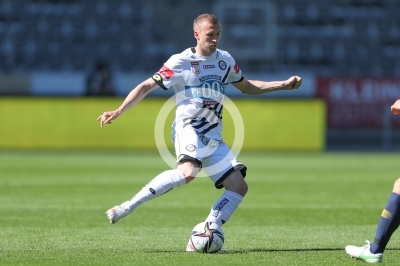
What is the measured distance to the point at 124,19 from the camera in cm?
2788

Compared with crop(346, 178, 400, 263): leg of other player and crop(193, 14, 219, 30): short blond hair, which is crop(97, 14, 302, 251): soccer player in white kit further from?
crop(346, 178, 400, 263): leg of other player

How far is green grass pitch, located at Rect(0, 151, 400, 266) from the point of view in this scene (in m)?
7.00

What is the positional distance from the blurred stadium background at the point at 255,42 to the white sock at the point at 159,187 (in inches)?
714

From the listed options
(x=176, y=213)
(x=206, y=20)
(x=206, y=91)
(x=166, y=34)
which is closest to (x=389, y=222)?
(x=206, y=91)

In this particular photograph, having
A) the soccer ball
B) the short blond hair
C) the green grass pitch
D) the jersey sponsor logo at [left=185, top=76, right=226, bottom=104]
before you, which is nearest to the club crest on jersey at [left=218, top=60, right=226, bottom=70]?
the jersey sponsor logo at [left=185, top=76, right=226, bottom=104]

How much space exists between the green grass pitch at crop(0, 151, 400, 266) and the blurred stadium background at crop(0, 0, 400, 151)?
571 cm

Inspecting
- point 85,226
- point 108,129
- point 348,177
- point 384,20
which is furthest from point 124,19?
point 85,226

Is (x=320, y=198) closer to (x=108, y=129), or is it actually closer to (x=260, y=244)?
(x=260, y=244)

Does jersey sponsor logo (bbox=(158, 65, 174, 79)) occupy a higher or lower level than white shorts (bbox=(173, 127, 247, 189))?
higher

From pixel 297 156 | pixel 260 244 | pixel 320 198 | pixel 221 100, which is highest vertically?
pixel 221 100

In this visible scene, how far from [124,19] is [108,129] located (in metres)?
6.61

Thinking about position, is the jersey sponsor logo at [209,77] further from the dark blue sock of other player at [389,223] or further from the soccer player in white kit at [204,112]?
the dark blue sock of other player at [389,223]

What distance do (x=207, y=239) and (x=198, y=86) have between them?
1350mm

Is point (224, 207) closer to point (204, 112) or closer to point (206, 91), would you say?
point (204, 112)
